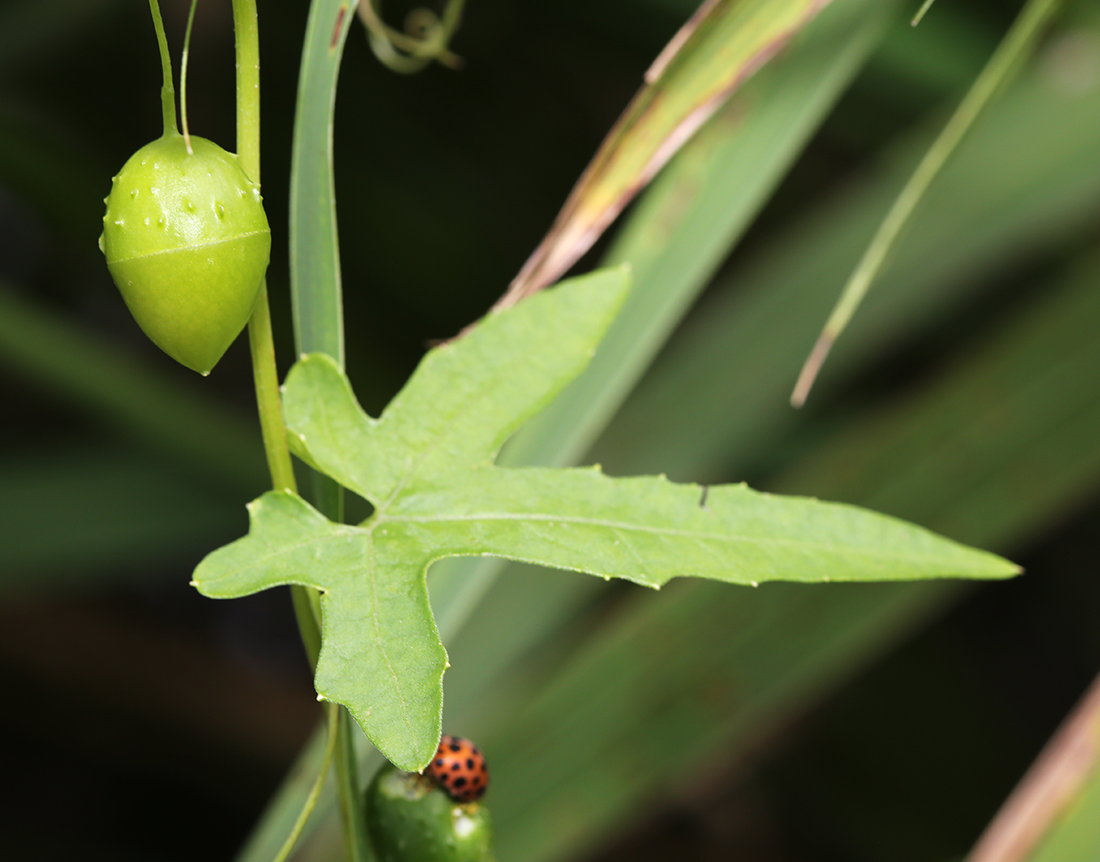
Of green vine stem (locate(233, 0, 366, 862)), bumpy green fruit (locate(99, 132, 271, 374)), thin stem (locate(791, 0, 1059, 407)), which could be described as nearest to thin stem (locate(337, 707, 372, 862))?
green vine stem (locate(233, 0, 366, 862))

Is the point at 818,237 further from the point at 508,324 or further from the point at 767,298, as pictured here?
the point at 508,324

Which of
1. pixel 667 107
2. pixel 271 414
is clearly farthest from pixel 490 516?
pixel 667 107

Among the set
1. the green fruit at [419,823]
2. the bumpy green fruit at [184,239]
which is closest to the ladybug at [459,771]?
the green fruit at [419,823]

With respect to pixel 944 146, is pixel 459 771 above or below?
below

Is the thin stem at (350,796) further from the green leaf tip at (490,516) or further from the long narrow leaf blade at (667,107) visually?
the long narrow leaf blade at (667,107)

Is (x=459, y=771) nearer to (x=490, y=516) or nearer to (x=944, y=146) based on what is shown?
(x=490, y=516)

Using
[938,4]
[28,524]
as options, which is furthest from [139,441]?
[938,4]
